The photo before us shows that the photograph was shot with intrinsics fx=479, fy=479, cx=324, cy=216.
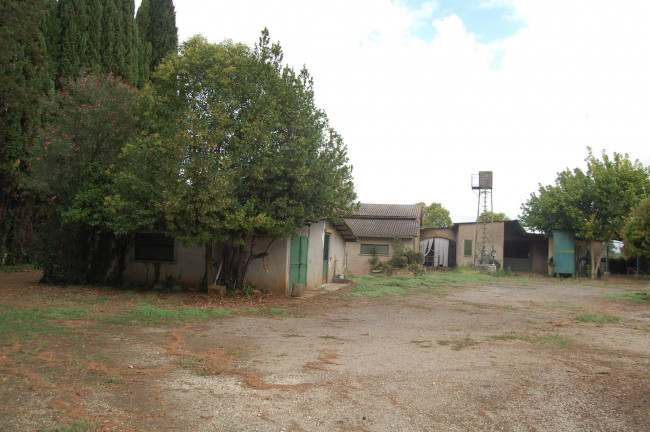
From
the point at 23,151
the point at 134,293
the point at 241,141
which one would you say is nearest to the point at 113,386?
the point at 241,141

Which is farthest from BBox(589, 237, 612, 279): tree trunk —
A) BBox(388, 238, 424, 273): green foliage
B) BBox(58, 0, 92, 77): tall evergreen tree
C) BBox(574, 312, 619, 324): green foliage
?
BBox(58, 0, 92, 77): tall evergreen tree

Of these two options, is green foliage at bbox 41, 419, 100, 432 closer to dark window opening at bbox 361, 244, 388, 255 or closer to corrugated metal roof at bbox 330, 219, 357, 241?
corrugated metal roof at bbox 330, 219, 357, 241

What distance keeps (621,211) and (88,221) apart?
1062 inches

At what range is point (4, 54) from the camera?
1359cm

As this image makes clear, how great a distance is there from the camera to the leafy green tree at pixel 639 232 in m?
16.7

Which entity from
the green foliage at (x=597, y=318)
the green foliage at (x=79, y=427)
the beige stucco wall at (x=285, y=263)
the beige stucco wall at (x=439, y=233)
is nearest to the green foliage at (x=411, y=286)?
the beige stucco wall at (x=285, y=263)

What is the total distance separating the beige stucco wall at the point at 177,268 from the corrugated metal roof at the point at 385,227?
16754mm

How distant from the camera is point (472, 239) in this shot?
33.9 metres

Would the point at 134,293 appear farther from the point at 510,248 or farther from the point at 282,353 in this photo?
the point at 510,248

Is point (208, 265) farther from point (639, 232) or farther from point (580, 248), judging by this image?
point (580, 248)

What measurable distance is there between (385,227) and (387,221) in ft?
4.12

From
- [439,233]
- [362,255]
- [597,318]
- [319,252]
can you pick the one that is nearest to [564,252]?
[439,233]

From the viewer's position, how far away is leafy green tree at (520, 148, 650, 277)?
27.1 metres

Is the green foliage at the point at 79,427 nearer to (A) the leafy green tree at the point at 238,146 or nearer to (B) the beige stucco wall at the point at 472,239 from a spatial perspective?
(A) the leafy green tree at the point at 238,146
